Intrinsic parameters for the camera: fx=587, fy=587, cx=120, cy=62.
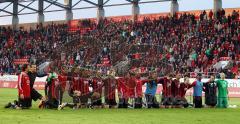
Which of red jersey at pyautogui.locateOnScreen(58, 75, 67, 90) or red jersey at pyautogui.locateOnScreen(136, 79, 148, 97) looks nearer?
red jersey at pyautogui.locateOnScreen(58, 75, 67, 90)

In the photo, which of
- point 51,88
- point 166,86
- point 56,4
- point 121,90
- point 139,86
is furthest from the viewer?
point 56,4

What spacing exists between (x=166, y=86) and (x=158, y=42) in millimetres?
20467

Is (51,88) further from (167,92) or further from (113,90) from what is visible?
(167,92)

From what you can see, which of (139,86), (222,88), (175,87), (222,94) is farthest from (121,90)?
(222,88)

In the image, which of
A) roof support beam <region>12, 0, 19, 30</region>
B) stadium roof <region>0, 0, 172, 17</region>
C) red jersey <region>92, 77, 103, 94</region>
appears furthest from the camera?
roof support beam <region>12, 0, 19, 30</region>

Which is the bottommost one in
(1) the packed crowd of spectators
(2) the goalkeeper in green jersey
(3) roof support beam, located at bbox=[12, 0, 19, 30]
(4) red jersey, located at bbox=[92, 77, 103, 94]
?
(2) the goalkeeper in green jersey

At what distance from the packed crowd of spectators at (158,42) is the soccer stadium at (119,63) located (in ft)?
0.25

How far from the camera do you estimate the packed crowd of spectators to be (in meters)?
24.5

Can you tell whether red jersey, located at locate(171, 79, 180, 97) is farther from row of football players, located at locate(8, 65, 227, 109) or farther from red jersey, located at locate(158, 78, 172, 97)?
red jersey, located at locate(158, 78, 172, 97)

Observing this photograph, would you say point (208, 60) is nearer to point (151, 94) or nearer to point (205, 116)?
point (151, 94)

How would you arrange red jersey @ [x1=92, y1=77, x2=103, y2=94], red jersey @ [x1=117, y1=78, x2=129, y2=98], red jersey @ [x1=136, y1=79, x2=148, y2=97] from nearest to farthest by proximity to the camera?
1. red jersey @ [x1=92, y1=77, x2=103, y2=94]
2. red jersey @ [x1=117, y1=78, x2=129, y2=98]
3. red jersey @ [x1=136, y1=79, x2=148, y2=97]

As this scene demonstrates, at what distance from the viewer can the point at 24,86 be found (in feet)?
73.4

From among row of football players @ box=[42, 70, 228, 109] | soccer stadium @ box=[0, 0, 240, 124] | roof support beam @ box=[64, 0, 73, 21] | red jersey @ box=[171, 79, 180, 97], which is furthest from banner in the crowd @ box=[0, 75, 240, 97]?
roof support beam @ box=[64, 0, 73, 21]

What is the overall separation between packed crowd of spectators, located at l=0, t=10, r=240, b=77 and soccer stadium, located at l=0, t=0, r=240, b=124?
0.25 ft
